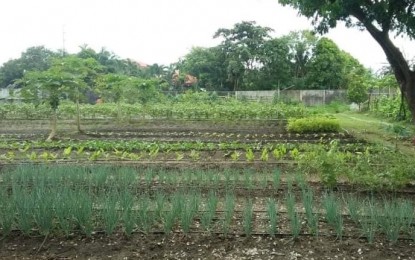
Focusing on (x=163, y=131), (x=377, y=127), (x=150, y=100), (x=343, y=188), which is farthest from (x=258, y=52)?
(x=343, y=188)

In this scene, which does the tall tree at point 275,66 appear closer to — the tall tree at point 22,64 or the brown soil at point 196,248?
the tall tree at point 22,64

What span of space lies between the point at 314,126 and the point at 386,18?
20.1 ft

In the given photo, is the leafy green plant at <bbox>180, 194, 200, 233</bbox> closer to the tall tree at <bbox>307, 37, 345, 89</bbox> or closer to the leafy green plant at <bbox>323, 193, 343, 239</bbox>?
the leafy green plant at <bbox>323, 193, 343, 239</bbox>

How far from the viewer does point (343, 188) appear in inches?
253

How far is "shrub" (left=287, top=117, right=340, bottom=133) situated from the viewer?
13914mm

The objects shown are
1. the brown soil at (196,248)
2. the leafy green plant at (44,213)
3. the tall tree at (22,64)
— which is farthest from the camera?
the tall tree at (22,64)

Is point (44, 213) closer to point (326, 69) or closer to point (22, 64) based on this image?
point (326, 69)

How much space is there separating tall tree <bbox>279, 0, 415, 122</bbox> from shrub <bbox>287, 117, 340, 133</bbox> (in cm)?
549

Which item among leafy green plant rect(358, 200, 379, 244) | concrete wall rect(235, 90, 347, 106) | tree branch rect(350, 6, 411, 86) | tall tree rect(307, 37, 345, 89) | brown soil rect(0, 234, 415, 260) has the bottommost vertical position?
brown soil rect(0, 234, 415, 260)

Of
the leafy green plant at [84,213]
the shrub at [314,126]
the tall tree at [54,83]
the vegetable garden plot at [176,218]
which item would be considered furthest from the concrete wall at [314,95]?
the leafy green plant at [84,213]

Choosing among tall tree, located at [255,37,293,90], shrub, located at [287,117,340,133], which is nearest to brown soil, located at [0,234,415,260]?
shrub, located at [287,117,340,133]

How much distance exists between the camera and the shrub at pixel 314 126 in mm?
13914

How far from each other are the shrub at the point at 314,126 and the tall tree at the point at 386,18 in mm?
5492

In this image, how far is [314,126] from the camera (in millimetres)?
13922
